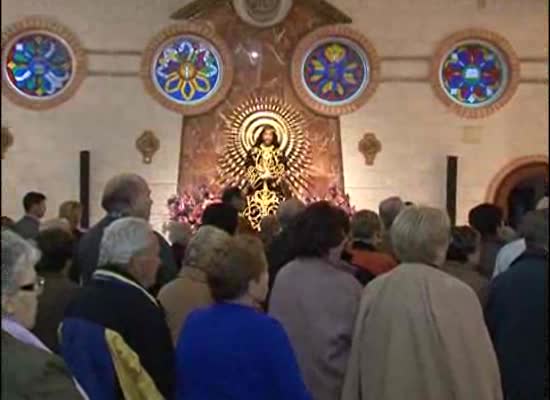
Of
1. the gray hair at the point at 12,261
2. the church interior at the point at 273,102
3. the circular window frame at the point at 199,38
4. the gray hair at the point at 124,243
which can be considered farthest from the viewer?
the circular window frame at the point at 199,38

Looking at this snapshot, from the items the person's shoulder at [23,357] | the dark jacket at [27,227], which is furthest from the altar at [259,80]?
the person's shoulder at [23,357]

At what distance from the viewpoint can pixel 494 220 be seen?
235 inches

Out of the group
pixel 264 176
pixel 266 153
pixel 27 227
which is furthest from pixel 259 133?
pixel 27 227

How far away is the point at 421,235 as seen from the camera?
13.1ft

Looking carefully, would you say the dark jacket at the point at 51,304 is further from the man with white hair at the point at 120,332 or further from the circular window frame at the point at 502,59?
the circular window frame at the point at 502,59

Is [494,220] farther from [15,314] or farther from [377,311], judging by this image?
[15,314]

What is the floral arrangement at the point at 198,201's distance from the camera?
523 inches

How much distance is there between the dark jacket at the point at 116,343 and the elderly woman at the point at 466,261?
5.78 feet

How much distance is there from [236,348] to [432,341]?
884 millimetres

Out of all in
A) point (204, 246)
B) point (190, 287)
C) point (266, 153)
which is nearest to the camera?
point (204, 246)

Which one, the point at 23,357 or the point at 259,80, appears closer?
the point at 23,357

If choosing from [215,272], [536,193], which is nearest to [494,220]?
[215,272]

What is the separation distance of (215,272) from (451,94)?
37.2 feet

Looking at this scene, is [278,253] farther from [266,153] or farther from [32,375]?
[266,153]
